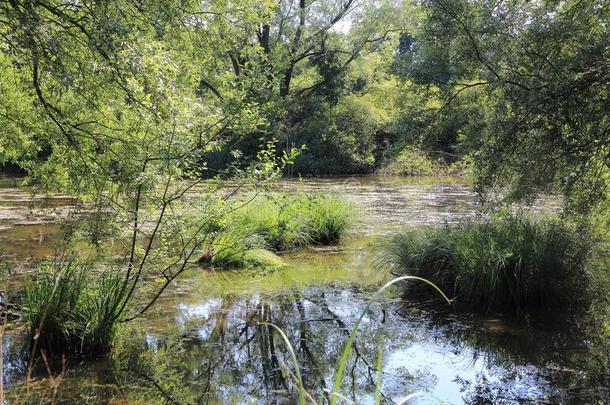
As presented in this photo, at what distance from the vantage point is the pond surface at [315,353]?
13.6 feet

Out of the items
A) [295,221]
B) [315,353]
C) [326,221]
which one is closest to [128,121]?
[315,353]

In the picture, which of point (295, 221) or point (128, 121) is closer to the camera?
point (128, 121)

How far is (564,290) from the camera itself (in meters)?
6.18

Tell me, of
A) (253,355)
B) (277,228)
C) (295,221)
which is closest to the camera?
(253,355)

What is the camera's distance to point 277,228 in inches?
356

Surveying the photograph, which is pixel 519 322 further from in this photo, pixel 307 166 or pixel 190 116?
pixel 307 166

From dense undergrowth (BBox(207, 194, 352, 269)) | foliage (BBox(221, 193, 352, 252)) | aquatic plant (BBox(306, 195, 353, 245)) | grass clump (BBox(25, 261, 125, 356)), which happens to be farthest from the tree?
aquatic plant (BBox(306, 195, 353, 245))

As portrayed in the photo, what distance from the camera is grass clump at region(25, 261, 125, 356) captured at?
4684 mm

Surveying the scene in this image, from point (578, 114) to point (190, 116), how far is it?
343 centimetres

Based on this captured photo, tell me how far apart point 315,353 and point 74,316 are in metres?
2.00

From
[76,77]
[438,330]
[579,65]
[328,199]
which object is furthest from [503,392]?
[328,199]

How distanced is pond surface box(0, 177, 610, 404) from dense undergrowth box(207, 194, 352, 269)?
0.77 m

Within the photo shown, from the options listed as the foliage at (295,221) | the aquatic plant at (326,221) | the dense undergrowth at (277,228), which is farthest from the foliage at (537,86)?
the aquatic plant at (326,221)

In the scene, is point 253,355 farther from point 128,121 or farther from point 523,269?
point 523,269
